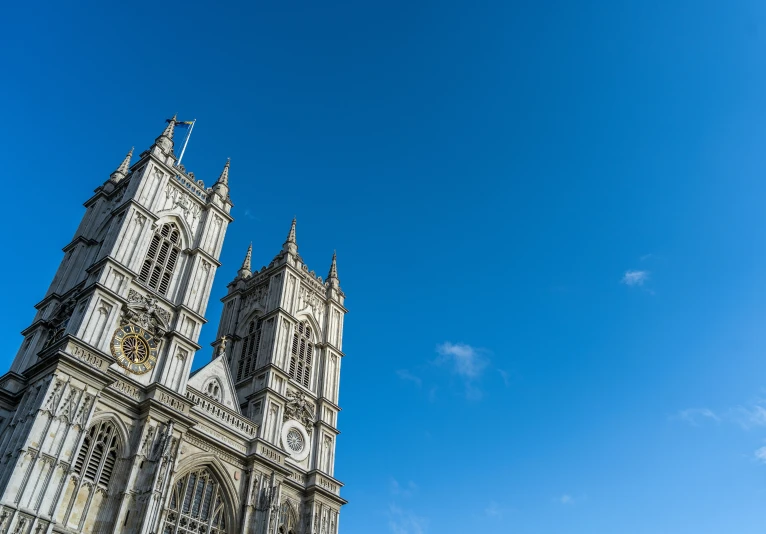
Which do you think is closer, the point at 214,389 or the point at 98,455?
the point at 98,455

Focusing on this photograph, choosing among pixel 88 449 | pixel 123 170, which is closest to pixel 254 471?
pixel 88 449

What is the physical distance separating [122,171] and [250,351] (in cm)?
1600

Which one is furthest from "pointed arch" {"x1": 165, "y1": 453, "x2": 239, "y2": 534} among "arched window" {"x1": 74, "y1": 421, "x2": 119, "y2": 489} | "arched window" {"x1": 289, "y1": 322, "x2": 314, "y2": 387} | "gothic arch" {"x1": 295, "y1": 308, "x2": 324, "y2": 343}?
"gothic arch" {"x1": 295, "y1": 308, "x2": 324, "y2": 343}

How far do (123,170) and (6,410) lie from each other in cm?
2058

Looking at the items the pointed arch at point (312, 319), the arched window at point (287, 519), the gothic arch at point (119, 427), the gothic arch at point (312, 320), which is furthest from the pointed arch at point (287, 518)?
the pointed arch at point (312, 319)

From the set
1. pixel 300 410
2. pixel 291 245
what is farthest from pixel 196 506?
pixel 291 245

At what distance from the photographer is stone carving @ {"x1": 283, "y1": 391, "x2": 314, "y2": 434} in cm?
4303

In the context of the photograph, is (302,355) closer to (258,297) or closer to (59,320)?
(258,297)

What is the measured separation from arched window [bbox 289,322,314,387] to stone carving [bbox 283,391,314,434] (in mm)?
1651

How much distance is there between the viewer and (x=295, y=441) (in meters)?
42.2

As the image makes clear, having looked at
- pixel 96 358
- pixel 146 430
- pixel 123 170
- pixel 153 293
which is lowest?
pixel 146 430

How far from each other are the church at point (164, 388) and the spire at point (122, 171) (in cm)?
A: 14

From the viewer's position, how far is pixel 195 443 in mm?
35438

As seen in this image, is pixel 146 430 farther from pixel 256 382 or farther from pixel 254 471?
pixel 256 382
